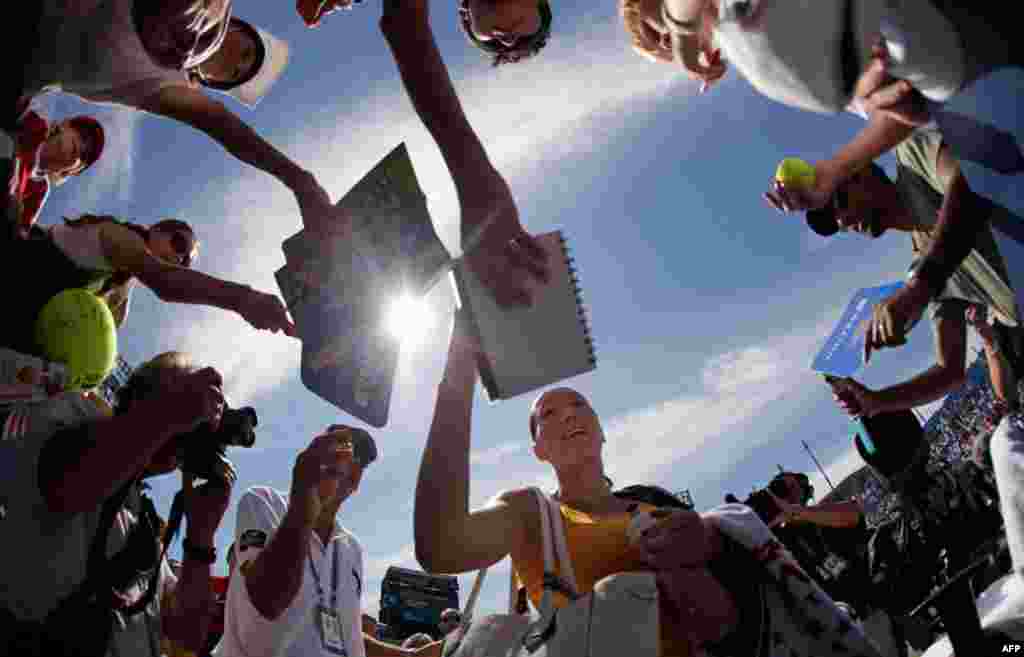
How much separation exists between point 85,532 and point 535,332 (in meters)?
1.23

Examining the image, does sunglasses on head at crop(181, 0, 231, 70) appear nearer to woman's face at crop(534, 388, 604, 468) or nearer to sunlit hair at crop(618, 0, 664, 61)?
sunlit hair at crop(618, 0, 664, 61)

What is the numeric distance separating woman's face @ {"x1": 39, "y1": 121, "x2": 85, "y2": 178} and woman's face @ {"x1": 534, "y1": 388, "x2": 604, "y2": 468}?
1993mm

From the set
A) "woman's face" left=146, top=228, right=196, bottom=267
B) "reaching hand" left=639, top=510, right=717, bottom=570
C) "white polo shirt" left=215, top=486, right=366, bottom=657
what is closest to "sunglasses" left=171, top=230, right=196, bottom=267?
"woman's face" left=146, top=228, right=196, bottom=267

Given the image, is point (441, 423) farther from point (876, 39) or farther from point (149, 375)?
point (876, 39)

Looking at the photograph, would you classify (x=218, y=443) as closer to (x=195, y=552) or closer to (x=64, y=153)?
(x=195, y=552)

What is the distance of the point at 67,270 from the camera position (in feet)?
6.18

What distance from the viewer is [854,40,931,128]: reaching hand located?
4.03ft

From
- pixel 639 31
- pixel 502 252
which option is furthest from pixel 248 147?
pixel 639 31

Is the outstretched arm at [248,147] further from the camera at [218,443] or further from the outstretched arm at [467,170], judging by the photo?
the camera at [218,443]

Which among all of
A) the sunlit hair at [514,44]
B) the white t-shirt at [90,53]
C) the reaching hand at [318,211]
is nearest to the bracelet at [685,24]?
the reaching hand at [318,211]

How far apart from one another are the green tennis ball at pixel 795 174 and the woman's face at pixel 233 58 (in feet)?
5.94

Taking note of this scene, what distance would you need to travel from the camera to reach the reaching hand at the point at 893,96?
1.23 m

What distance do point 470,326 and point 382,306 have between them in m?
0.39

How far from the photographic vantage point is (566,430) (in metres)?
2.71
